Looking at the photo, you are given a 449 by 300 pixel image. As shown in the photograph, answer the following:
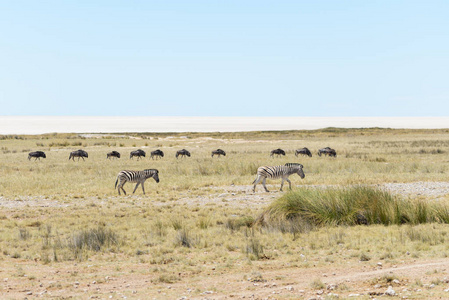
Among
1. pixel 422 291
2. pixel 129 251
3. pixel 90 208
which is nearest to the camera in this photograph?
pixel 422 291

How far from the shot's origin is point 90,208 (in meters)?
21.0

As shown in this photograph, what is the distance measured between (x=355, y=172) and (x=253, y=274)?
2402cm

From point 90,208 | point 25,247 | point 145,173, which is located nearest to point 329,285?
point 25,247

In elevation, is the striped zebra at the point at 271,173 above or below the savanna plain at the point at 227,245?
above

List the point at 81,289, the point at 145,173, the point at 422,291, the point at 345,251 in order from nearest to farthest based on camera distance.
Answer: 1. the point at 422,291
2. the point at 81,289
3. the point at 345,251
4. the point at 145,173

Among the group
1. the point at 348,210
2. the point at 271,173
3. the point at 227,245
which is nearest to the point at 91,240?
the point at 227,245

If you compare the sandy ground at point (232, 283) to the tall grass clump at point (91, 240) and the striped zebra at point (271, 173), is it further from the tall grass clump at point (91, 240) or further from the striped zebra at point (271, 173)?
the striped zebra at point (271, 173)

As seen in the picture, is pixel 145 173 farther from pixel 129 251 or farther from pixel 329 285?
pixel 329 285

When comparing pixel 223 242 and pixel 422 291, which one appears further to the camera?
pixel 223 242

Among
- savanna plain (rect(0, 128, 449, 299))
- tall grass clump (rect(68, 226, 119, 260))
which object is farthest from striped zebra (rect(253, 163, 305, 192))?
tall grass clump (rect(68, 226, 119, 260))

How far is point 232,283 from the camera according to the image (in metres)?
10.2

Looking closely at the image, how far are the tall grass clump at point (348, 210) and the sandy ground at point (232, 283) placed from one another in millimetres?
4704

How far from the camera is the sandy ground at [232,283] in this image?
9.00 m

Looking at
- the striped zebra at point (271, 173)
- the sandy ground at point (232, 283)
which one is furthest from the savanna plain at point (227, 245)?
the striped zebra at point (271, 173)
